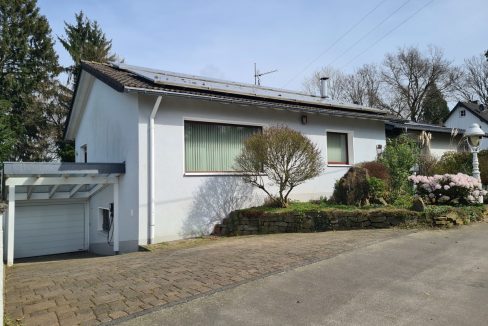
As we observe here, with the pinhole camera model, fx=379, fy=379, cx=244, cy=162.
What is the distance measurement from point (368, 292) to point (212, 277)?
2161mm

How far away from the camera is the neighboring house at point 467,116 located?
38000 mm

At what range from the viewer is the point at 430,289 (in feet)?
16.0

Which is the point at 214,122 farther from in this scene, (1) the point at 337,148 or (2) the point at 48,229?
(2) the point at 48,229

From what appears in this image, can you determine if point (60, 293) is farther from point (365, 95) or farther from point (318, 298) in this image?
point (365, 95)

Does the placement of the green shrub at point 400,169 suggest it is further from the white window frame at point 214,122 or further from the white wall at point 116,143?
the white wall at point 116,143

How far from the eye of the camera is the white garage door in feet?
43.4

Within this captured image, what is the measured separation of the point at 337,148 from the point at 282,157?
4350 millimetres

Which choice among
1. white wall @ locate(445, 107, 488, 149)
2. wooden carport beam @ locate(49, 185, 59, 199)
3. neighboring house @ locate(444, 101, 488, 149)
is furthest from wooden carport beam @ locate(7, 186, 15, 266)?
neighboring house @ locate(444, 101, 488, 149)

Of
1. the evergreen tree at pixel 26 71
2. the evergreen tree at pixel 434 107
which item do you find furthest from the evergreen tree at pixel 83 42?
the evergreen tree at pixel 434 107

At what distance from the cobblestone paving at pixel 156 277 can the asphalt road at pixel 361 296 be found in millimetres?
365

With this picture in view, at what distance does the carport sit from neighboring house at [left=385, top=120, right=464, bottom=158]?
11.5 m

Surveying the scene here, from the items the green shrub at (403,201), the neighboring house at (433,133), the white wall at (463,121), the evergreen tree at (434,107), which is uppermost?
the evergreen tree at (434,107)

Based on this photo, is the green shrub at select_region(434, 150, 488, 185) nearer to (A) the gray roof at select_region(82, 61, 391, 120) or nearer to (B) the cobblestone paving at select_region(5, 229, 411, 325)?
(A) the gray roof at select_region(82, 61, 391, 120)

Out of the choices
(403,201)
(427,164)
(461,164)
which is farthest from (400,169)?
(427,164)
